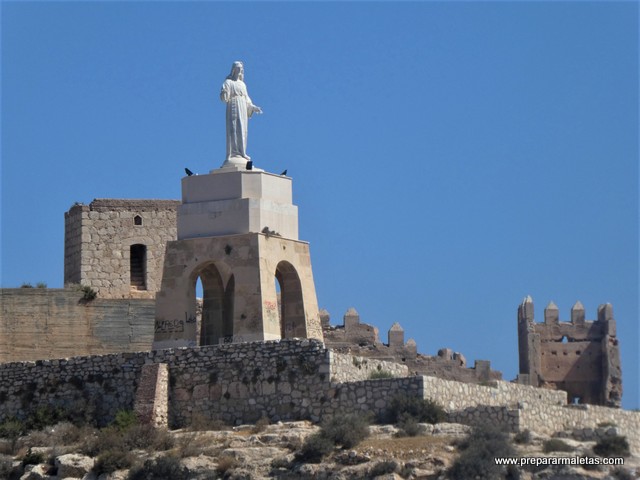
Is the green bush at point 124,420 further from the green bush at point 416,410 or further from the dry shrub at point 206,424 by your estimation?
the green bush at point 416,410

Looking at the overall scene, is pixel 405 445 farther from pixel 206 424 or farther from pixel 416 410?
pixel 206 424

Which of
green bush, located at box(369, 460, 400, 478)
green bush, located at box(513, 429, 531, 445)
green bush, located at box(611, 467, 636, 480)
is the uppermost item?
green bush, located at box(513, 429, 531, 445)

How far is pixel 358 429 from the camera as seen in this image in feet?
113

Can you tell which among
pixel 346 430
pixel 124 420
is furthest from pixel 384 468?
pixel 124 420

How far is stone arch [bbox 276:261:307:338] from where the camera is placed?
39.5m

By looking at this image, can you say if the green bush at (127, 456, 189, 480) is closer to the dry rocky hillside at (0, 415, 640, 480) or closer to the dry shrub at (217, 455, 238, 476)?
the dry rocky hillside at (0, 415, 640, 480)

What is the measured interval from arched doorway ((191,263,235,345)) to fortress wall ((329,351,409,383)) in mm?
3304

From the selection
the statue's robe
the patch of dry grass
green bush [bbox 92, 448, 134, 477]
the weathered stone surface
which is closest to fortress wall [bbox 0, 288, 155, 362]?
the statue's robe

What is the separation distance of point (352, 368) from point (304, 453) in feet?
11.9

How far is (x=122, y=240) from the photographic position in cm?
4872

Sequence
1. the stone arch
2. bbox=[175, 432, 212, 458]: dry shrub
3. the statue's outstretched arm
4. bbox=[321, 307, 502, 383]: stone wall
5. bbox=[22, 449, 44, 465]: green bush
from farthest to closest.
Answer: bbox=[321, 307, 502, 383]: stone wall < the statue's outstretched arm < the stone arch < bbox=[22, 449, 44, 465]: green bush < bbox=[175, 432, 212, 458]: dry shrub

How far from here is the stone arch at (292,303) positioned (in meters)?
39.5

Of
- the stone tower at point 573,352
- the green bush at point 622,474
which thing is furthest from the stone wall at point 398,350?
the green bush at point 622,474

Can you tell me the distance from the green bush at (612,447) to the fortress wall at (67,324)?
47.1 feet
